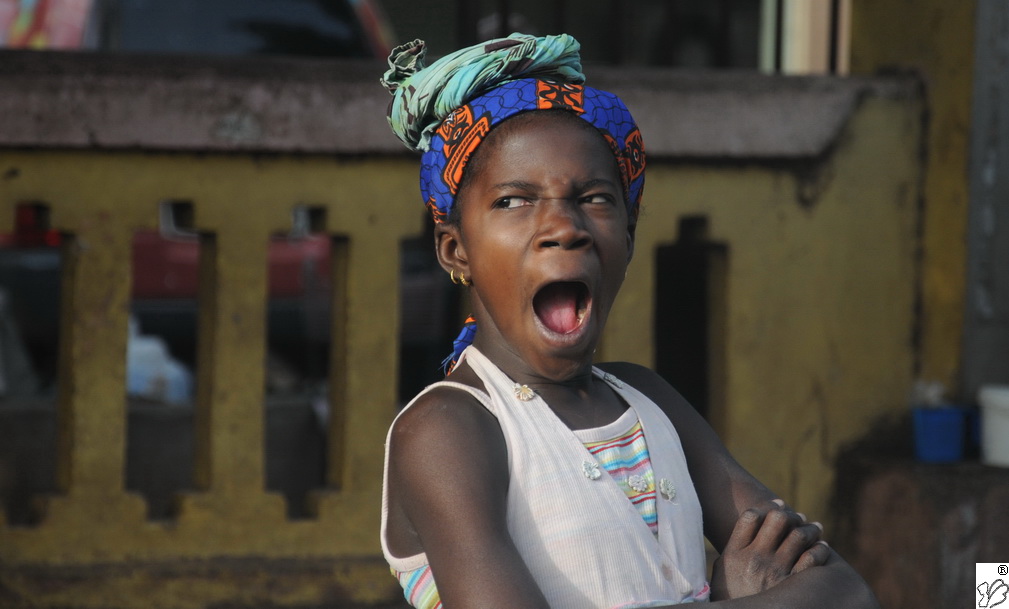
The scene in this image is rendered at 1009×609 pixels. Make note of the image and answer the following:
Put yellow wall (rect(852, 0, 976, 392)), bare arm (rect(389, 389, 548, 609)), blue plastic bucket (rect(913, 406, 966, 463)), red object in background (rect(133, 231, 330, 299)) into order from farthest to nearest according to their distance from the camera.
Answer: red object in background (rect(133, 231, 330, 299)) → yellow wall (rect(852, 0, 976, 392)) → blue plastic bucket (rect(913, 406, 966, 463)) → bare arm (rect(389, 389, 548, 609))

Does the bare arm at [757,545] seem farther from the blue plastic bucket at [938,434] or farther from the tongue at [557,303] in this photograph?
the blue plastic bucket at [938,434]

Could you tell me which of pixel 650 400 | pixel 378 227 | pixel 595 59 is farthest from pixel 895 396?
pixel 595 59

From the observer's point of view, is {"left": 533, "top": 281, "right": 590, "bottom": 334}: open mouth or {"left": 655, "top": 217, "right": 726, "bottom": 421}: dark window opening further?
{"left": 655, "top": 217, "right": 726, "bottom": 421}: dark window opening

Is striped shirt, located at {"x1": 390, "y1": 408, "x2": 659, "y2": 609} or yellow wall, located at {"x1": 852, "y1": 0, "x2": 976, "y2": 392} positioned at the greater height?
yellow wall, located at {"x1": 852, "y1": 0, "x2": 976, "y2": 392}

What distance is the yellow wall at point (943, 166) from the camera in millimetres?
4242

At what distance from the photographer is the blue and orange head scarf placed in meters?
2.09

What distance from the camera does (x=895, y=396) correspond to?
14.0ft

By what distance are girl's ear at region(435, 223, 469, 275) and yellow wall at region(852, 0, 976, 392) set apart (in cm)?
256

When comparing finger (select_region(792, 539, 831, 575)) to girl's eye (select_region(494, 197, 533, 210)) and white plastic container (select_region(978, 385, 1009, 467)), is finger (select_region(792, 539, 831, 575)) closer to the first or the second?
girl's eye (select_region(494, 197, 533, 210))

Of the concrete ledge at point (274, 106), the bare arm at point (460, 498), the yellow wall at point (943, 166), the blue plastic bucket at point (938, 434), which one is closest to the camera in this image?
the bare arm at point (460, 498)

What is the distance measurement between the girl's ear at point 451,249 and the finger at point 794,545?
0.69 m

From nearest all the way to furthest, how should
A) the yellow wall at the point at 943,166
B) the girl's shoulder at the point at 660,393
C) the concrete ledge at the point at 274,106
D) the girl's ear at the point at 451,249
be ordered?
the girl's ear at the point at 451,249 < the girl's shoulder at the point at 660,393 < the concrete ledge at the point at 274,106 < the yellow wall at the point at 943,166

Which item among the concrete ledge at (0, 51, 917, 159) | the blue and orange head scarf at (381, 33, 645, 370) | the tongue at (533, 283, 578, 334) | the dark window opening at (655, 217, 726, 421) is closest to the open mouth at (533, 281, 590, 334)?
the tongue at (533, 283, 578, 334)

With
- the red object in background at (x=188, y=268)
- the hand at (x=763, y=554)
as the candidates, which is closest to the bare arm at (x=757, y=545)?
the hand at (x=763, y=554)
